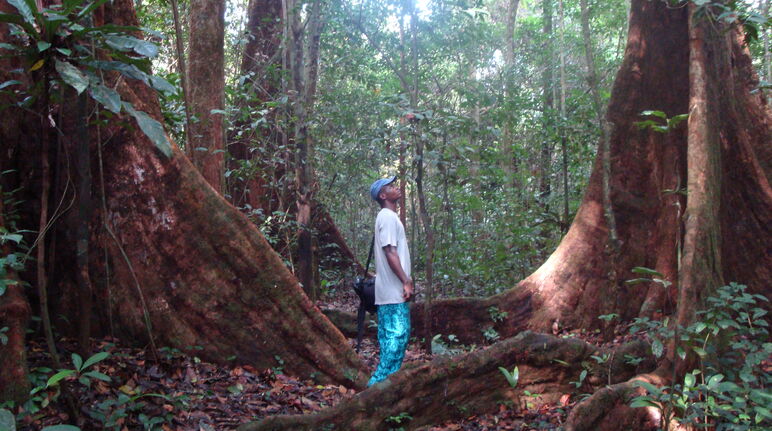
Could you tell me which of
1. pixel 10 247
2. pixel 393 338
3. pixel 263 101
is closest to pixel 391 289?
pixel 393 338

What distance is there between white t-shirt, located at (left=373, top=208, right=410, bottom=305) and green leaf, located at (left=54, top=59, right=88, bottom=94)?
249 cm

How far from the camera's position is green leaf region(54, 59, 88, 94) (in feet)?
7.62

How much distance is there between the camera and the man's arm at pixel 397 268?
4363 millimetres

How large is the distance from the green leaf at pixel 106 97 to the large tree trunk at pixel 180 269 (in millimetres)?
1275

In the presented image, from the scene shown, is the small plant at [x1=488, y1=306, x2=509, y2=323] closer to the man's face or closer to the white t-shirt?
the white t-shirt

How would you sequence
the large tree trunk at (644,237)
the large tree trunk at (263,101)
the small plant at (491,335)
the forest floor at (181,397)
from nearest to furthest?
the forest floor at (181,397) < the large tree trunk at (644,237) < the small plant at (491,335) < the large tree trunk at (263,101)

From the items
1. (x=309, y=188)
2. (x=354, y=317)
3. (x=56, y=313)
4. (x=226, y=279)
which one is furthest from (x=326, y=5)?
(x=56, y=313)

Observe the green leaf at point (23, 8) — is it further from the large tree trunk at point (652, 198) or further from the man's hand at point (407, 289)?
the large tree trunk at point (652, 198)

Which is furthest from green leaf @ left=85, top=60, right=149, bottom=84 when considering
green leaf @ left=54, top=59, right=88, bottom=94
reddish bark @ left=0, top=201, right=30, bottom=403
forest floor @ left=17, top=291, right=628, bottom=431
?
forest floor @ left=17, top=291, right=628, bottom=431

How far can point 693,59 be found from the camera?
14.3ft

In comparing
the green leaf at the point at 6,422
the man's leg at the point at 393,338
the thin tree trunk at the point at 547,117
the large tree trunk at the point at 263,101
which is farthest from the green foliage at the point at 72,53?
the thin tree trunk at the point at 547,117

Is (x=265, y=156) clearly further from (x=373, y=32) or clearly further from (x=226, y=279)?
(x=226, y=279)

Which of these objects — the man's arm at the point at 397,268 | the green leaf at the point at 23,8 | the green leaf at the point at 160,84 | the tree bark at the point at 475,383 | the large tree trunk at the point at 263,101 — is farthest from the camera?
the large tree trunk at the point at 263,101

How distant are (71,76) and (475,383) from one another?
3.05 m
